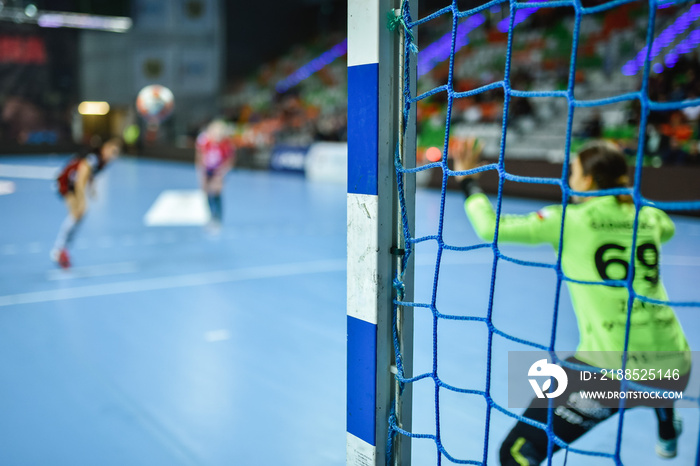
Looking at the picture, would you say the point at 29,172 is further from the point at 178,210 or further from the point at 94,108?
the point at 94,108

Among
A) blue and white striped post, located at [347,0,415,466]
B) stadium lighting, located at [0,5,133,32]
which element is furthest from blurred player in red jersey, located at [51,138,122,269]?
stadium lighting, located at [0,5,133,32]

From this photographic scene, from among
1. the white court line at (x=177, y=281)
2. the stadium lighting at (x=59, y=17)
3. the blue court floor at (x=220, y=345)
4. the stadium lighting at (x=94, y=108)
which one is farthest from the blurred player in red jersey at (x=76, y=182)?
the stadium lighting at (x=94, y=108)

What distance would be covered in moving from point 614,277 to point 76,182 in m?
5.82

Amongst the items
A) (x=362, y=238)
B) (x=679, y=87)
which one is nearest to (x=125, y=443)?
(x=362, y=238)

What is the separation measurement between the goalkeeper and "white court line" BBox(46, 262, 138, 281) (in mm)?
5209

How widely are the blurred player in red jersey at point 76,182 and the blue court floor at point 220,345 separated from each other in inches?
12.3

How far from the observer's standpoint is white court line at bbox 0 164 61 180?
1709 cm

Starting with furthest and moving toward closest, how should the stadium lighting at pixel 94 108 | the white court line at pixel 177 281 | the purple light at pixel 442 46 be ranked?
the stadium lighting at pixel 94 108
the purple light at pixel 442 46
the white court line at pixel 177 281

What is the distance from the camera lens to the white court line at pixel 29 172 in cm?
1709

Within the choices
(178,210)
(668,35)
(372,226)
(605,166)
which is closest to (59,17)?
(178,210)

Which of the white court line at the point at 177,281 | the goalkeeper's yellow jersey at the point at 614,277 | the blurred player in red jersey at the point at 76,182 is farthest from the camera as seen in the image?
the blurred player in red jersey at the point at 76,182

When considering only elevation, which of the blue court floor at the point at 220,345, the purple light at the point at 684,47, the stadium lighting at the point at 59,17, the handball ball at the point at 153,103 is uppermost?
the stadium lighting at the point at 59,17

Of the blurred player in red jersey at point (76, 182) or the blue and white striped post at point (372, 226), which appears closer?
the blue and white striped post at point (372, 226)

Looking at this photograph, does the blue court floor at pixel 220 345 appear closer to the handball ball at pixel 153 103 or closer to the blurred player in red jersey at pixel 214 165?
the blurred player in red jersey at pixel 214 165
